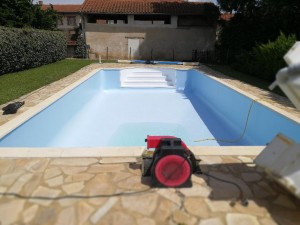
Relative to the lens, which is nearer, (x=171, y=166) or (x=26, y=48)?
(x=171, y=166)

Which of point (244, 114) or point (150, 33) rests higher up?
point (150, 33)

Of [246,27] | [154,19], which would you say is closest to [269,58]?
[246,27]

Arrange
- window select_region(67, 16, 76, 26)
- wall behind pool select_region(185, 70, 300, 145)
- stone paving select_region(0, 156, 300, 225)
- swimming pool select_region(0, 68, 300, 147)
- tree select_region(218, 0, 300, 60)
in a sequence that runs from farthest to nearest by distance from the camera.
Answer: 1. window select_region(67, 16, 76, 26)
2. tree select_region(218, 0, 300, 60)
3. swimming pool select_region(0, 68, 300, 147)
4. wall behind pool select_region(185, 70, 300, 145)
5. stone paving select_region(0, 156, 300, 225)

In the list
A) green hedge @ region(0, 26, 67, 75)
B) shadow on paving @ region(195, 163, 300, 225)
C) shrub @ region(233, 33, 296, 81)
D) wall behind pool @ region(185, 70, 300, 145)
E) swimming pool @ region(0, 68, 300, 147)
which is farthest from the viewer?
green hedge @ region(0, 26, 67, 75)

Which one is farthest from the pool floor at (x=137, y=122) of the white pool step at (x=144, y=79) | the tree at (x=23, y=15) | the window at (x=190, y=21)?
the tree at (x=23, y=15)

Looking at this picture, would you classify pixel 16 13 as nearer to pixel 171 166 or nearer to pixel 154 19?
pixel 154 19

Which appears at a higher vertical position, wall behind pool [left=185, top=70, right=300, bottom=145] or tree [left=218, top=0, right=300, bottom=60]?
tree [left=218, top=0, right=300, bottom=60]

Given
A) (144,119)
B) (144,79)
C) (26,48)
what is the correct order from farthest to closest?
(144,79) < (26,48) < (144,119)

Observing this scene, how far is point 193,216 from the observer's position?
10.6 feet

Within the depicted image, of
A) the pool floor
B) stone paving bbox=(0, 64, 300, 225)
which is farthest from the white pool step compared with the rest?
stone paving bbox=(0, 64, 300, 225)

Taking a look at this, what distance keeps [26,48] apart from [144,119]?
381 inches

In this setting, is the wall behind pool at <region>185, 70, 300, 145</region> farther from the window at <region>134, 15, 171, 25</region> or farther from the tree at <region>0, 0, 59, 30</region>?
the tree at <region>0, 0, 59, 30</region>

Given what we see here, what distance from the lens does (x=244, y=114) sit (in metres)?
8.27

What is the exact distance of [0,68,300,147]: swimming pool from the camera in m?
6.68
